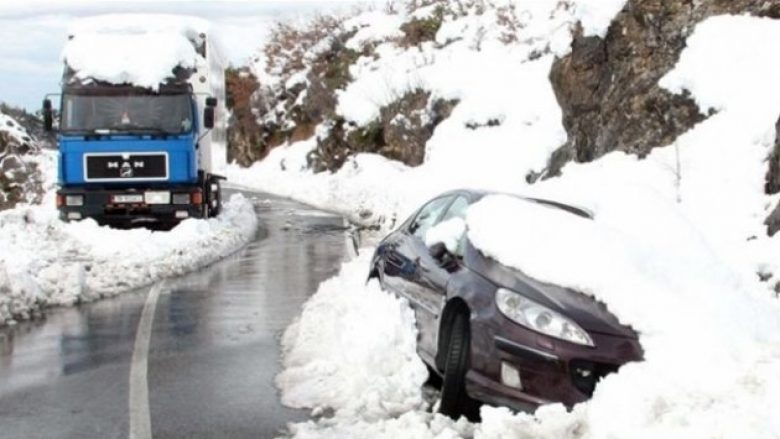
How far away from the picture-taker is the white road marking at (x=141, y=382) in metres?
6.70

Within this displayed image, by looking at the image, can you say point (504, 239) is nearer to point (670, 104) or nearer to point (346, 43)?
point (670, 104)

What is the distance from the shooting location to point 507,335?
19.5 ft

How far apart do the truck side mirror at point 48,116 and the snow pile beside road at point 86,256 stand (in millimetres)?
1698

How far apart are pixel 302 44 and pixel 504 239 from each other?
52462mm

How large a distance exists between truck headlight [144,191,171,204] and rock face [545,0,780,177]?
24.0 feet

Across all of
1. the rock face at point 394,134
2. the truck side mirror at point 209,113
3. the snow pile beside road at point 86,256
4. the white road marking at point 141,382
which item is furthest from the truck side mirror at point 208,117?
the rock face at point 394,134

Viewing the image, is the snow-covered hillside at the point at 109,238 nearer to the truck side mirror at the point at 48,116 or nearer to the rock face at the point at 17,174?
the truck side mirror at the point at 48,116

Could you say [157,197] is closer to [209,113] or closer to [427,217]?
[209,113]

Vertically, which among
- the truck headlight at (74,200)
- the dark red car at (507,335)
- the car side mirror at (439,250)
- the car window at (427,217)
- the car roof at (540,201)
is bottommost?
the dark red car at (507,335)

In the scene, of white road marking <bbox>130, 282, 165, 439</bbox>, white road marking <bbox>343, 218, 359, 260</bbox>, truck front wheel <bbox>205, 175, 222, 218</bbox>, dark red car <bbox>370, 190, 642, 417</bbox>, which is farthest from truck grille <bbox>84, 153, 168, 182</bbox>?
dark red car <bbox>370, 190, 642, 417</bbox>

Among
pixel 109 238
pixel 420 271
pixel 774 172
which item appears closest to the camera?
pixel 420 271

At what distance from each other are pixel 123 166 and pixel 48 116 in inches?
62.8

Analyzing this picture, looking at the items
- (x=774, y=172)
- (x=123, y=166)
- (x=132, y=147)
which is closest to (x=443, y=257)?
(x=774, y=172)

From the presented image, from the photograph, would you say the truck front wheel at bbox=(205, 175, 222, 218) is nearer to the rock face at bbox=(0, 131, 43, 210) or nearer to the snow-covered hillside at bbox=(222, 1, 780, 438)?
the snow-covered hillside at bbox=(222, 1, 780, 438)
